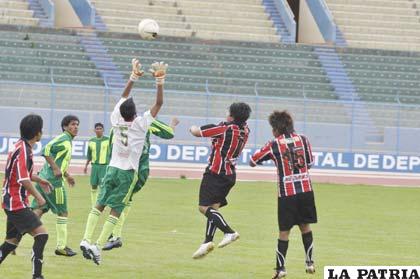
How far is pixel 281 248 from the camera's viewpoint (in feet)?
41.6

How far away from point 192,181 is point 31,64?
9403 millimetres

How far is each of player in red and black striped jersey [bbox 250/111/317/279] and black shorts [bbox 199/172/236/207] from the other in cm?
127

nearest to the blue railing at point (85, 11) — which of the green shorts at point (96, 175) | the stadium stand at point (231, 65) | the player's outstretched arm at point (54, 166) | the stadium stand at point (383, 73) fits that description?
the stadium stand at point (231, 65)

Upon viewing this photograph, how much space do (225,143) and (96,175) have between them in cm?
653

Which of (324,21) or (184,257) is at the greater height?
(324,21)

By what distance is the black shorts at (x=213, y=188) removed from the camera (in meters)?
14.1

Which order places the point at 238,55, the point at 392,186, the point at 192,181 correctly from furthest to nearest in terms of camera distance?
1. the point at 238,55
2. the point at 392,186
3. the point at 192,181

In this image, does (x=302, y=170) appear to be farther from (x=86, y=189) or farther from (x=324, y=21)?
(x=324, y=21)

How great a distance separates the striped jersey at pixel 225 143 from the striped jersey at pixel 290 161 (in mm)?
1116

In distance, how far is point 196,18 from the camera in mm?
45156

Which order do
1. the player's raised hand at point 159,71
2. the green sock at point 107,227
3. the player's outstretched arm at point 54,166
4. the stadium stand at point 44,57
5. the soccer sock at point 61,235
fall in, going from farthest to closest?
1. the stadium stand at point 44,57
2. the soccer sock at point 61,235
3. the player's outstretched arm at point 54,166
4. the green sock at point 107,227
5. the player's raised hand at point 159,71

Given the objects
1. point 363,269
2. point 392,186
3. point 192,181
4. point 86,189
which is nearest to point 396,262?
point 363,269

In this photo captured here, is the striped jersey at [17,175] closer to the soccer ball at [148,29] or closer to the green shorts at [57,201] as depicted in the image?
the green shorts at [57,201]

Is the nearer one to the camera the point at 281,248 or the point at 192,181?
the point at 281,248
